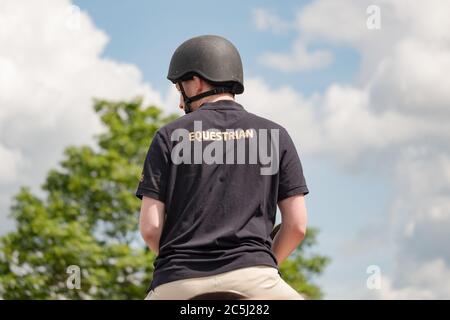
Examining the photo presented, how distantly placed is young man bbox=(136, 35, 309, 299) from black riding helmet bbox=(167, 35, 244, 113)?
19cm

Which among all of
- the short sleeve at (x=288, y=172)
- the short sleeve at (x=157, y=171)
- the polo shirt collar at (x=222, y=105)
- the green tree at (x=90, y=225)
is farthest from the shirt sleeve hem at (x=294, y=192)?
the green tree at (x=90, y=225)

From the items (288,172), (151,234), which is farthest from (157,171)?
(288,172)

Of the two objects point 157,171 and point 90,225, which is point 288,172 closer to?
point 157,171

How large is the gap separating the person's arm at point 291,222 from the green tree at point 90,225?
102ft

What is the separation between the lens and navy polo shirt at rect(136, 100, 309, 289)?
429 cm

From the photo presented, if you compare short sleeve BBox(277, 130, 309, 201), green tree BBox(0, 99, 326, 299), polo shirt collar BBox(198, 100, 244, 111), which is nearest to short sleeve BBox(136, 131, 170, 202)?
polo shirt collar BBox(198, 100, 244, 111)

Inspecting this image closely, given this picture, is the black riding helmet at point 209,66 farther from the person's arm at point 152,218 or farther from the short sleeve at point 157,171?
the person's arm at point 152,218

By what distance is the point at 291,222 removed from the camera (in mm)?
4781

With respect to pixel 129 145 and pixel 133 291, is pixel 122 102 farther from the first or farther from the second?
pixel 133 291

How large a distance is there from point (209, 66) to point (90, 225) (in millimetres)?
34635

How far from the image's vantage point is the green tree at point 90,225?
118 feet

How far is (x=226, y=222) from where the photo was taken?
14.1 feet
